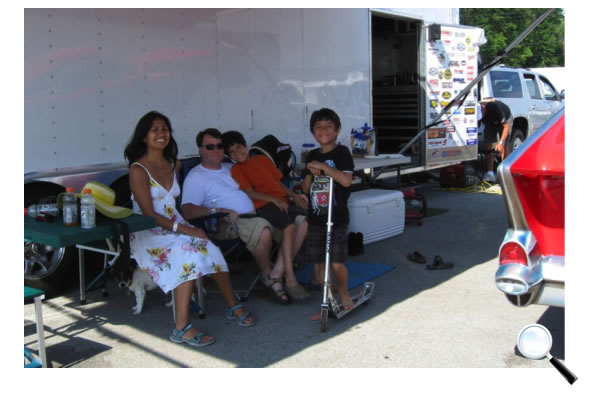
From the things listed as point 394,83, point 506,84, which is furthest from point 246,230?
point 506,84

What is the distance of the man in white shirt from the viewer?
447 cm

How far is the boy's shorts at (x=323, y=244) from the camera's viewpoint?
13.2 ft

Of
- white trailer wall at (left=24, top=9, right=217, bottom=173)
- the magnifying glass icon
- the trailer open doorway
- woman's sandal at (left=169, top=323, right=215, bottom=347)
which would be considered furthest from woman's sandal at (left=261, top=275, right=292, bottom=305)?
the trailer open doorway

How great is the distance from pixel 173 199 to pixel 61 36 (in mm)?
1397

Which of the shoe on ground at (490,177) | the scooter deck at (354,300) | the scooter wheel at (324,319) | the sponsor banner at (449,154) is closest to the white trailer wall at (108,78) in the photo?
the scooter deck at (354,300)

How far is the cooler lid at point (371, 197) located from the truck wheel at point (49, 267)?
253cm

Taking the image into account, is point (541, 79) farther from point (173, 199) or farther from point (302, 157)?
point (173, 199)

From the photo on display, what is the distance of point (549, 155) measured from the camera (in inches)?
114

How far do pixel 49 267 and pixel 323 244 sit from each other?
2.01 meters

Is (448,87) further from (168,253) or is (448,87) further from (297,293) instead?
(168,253)

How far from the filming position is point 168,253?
3.81 m

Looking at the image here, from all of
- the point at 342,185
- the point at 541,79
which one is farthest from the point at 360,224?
the point at 541,79

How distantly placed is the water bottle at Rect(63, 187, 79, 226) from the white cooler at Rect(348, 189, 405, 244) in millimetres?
3019

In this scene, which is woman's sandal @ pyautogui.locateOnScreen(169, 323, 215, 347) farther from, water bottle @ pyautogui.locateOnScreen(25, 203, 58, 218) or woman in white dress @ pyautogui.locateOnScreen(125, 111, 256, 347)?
water bottle @ pyautogui.locateOnScreen(25, 203, 58, 218)
